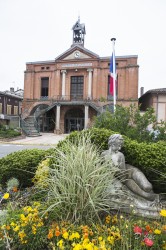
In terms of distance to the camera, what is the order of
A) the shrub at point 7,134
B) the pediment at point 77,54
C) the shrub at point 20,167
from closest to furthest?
the shrub at point 20,167 → the shrub at point 7,134 → the pediment at point 77,54

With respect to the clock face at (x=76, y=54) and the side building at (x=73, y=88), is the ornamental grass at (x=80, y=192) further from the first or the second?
the clock face at (x=76, y=54)

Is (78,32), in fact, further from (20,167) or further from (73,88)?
(20,167)

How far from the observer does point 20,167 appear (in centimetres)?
434

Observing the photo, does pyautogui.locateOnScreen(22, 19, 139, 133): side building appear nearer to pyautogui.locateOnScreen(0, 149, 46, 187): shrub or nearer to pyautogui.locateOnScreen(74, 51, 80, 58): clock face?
pyautogui.locateOnScreen(74, 51, 80, 58): clock face

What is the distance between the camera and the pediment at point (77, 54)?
2544 centimetres

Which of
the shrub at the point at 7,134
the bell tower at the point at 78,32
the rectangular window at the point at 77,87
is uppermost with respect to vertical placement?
the bell tower at the point at 78,32

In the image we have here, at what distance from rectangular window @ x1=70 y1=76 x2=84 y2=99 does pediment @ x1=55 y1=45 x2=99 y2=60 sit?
2.61 m

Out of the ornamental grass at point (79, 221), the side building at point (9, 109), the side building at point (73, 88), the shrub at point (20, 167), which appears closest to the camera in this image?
the ornamental grass at point (79, 221)

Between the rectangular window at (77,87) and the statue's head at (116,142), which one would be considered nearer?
the statue's head at (116,142)

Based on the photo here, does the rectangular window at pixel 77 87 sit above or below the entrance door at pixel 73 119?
above

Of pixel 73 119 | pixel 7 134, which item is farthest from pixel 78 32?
pixel 7 134

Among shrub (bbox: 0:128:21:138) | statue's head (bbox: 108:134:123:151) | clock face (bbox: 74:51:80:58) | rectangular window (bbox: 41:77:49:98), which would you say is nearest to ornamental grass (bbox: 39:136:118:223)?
statue's head (bbox: 108:134:123:151)

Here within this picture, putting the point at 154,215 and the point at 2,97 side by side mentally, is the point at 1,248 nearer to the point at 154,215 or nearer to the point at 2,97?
the point at 154,215

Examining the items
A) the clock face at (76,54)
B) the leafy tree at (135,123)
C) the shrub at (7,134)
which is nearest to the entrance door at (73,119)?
the clock face at (76,54)
